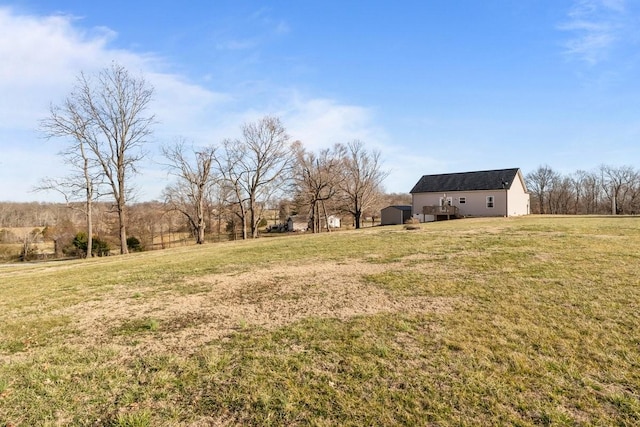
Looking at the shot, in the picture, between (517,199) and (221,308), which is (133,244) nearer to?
(221,308)

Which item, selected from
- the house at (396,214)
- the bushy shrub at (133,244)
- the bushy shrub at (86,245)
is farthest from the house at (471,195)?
the bushy shrub at (86,245)

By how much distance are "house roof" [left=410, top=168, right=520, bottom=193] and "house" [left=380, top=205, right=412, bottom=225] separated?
5034 millimetres

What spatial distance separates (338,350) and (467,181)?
113 ft

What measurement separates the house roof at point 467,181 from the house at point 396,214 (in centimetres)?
503

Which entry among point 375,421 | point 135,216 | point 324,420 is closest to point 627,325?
point 375,421

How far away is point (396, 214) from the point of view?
42.2 m

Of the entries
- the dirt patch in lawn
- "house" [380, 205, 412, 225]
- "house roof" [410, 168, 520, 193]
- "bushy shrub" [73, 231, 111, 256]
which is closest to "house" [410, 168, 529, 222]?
"house roof" [410, 168, 520, 193]

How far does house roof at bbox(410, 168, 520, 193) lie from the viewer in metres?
32.5

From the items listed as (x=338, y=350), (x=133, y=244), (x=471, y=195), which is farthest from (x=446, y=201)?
(x=338, y=350)

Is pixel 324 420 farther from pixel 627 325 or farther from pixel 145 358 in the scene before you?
pixel 627 325

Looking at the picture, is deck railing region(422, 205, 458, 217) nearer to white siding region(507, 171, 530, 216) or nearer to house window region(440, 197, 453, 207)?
house window region(440, 197, 453, 207)

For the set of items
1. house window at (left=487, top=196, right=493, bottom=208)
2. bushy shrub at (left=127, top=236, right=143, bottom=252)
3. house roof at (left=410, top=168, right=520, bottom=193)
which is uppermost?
house roof at (left=410, top=168, right=520, bottom=193)

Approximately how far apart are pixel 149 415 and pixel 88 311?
163 inches

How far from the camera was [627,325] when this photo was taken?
4.40m
